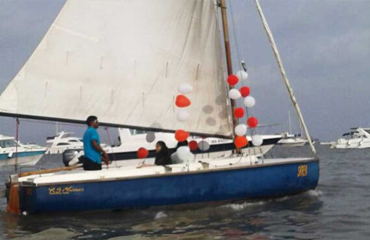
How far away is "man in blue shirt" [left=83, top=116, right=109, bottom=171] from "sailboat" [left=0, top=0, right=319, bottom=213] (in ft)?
0.97

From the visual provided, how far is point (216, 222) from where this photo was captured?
11.4 m

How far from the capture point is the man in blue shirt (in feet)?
41.5

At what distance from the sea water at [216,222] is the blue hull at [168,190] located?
8.2 inches

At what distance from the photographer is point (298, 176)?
13.8 metres

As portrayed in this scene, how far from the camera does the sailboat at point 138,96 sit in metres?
12.1

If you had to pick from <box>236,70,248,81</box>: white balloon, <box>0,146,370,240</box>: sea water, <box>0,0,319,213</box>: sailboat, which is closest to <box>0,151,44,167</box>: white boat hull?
<box>0,146,370,240</box>: sea water

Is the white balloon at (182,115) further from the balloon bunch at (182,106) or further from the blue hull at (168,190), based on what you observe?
the blue hull at (168,190)

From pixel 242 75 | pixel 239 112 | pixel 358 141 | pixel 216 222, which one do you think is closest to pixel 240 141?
pixel 239 112

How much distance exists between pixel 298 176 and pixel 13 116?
6.75m

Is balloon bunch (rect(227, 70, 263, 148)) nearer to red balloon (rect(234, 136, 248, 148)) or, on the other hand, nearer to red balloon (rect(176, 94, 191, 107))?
red balloon (rect(234, 136, 248, 148))

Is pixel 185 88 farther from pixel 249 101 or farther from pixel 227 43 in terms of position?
pixel 227 43

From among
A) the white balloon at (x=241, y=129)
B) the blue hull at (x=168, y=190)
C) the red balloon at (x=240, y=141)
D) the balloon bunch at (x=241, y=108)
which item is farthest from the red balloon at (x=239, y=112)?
the blue hull at (x=168, y=190)

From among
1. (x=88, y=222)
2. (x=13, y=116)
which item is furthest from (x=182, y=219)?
(x=13, y=116)

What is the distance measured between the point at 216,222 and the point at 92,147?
330cm
